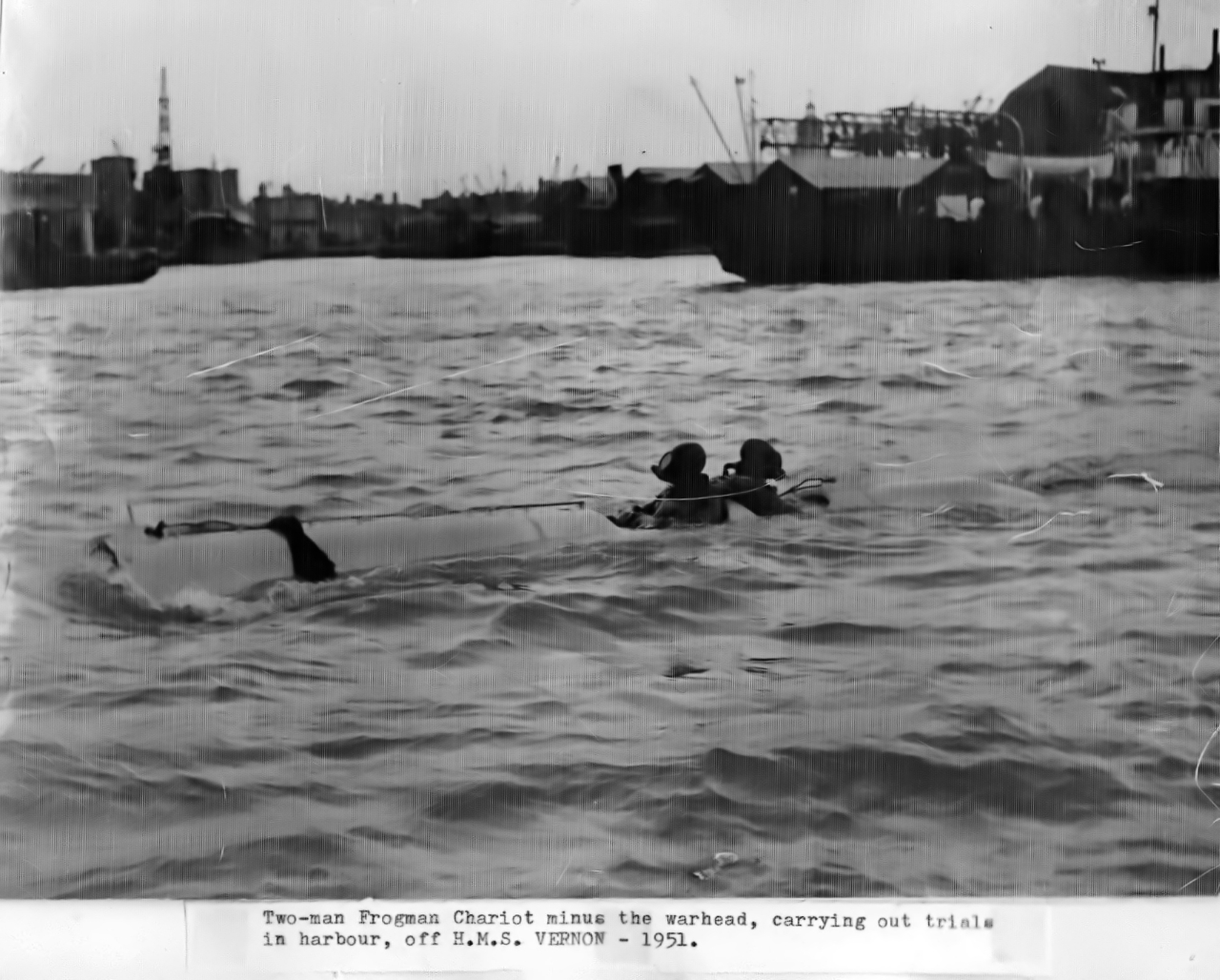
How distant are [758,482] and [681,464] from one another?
2.4 inches

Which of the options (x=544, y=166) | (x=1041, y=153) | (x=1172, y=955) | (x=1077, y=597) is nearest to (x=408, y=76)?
(x=544, y=166)

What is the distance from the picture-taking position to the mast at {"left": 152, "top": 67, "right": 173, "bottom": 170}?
740 mm

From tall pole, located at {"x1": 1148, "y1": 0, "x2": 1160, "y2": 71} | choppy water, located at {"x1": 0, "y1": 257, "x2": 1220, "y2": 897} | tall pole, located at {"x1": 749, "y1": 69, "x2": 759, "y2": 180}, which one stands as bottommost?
choppy water, located at {"x1": 0, "y1": 257, "x2": 1220, "y2": 897}

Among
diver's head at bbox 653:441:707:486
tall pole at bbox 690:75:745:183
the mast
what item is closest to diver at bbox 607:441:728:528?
diver's head at bbox 653:441:707:486

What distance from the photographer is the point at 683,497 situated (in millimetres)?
739

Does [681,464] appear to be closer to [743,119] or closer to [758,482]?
[758,482]

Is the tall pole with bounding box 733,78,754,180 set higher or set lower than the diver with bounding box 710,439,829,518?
higher

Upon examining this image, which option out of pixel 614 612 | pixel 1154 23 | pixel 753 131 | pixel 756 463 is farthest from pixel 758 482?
pixel 1154 23

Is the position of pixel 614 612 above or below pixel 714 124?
below

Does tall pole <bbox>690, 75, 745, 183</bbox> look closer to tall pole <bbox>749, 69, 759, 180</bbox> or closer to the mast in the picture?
tall pole <bbox>749, 69, 759, 180</bbox>

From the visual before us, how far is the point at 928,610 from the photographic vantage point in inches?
29.2

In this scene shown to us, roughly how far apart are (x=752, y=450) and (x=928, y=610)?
18 centimetres

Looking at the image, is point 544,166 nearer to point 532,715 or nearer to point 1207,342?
point 532,715

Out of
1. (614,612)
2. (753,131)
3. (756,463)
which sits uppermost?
(753,131)
